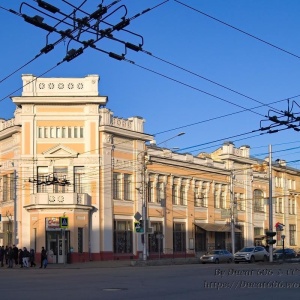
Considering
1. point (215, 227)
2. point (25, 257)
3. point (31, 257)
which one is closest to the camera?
point (25, 257)

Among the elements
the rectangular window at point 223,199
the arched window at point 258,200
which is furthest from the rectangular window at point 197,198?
the arched window at point 258,200

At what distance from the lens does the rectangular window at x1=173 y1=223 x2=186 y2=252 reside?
58656 millimetres

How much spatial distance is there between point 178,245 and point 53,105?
18600 millimetres

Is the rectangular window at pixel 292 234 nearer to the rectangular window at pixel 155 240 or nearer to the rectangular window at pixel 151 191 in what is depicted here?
the rectangular window at pixel 155 240

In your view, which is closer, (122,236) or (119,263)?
(119,263)

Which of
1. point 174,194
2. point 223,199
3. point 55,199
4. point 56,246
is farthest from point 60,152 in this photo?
point 223,199

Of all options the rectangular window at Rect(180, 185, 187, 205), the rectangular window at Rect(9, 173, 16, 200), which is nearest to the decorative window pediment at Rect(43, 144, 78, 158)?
the rectangular window at Rect(9, 173, 16, 200)

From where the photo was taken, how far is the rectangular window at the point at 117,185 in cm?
5267

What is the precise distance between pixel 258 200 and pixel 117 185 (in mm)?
24311

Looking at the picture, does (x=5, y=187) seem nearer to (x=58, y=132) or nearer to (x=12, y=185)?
(x=12, y=185)

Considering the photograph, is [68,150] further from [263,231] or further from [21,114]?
[263,231]

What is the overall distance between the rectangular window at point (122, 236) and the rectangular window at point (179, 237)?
20.9ft

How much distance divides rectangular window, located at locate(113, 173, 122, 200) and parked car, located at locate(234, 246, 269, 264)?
11.1m

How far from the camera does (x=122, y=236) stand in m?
53.1
